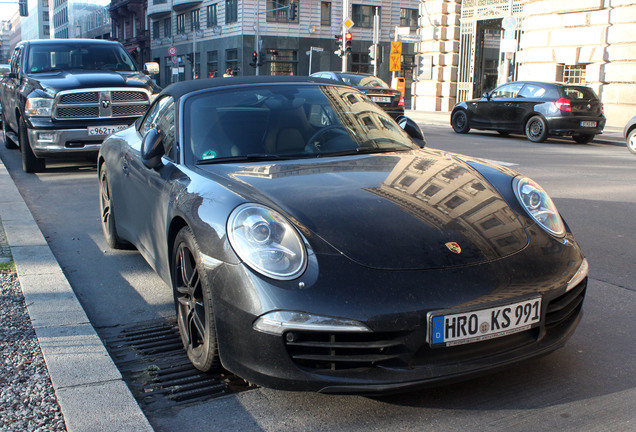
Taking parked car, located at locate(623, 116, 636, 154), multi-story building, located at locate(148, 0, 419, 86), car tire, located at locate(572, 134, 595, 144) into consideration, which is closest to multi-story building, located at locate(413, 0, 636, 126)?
car tire, located at locate(572, 134, 595, 144)

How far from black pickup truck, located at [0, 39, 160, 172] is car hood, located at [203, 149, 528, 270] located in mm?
6668

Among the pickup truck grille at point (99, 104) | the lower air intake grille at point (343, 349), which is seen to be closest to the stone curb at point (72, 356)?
the lower air intake grille at point (343, 349)

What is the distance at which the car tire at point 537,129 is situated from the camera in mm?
16734

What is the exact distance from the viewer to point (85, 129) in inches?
379

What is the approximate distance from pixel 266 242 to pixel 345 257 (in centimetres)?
34

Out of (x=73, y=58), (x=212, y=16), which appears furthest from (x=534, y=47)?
(x=212, y=16)

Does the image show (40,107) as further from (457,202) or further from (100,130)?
(457,202)

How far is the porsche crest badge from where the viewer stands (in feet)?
9.37

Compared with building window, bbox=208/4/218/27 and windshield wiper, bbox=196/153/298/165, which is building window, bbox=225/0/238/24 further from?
windshield wiper, bbox=196/153/298/165

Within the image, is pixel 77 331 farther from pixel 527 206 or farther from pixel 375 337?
pixel 527 206

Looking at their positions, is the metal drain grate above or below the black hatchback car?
below

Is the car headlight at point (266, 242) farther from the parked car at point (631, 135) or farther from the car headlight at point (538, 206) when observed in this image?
the parked car at point (631, 135)

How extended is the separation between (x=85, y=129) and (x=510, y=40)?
56.0 feet

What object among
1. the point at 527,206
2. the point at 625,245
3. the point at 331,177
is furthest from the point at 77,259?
the point at 625,245
